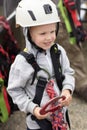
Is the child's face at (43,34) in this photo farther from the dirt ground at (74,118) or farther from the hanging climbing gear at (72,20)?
the dirt ground at (74,118)

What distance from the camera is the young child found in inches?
69.5

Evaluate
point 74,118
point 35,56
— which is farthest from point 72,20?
point 35,56

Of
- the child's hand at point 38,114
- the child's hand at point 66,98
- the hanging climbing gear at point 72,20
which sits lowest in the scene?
the hanging climbing gear at point 72,20

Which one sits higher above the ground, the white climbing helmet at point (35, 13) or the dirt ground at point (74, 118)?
the white climbing helmet at point (35, 13)

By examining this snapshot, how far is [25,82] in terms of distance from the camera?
1820 mm

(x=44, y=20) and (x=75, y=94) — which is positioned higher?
(x=44, y=20)

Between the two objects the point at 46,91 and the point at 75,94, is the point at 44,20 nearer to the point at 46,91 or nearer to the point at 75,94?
the point at 46,91

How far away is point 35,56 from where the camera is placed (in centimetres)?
184

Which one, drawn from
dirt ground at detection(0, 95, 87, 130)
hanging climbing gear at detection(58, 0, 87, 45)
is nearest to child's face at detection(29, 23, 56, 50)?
hanging climbing gear at detection(58, 0, 87, 45)

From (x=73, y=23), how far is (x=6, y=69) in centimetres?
72

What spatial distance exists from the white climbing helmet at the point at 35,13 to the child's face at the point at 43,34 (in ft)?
0.10

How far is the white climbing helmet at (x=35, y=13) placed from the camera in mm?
1753

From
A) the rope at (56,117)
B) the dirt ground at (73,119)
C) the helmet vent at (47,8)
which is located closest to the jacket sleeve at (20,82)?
the rope at (56,117)

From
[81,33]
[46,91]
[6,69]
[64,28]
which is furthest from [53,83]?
[64,28]
